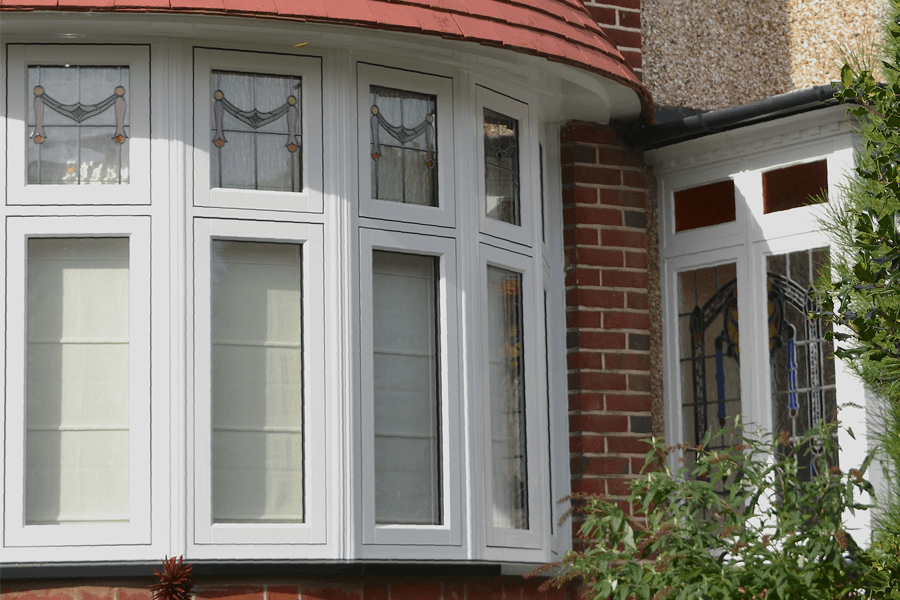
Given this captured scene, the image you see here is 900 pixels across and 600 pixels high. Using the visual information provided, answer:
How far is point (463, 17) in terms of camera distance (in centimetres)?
550

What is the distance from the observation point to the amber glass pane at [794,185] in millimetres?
6324

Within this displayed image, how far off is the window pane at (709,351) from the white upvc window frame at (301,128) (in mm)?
2318

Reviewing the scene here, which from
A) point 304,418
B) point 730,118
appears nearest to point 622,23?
point 730,118

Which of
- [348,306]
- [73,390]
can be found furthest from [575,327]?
[73,390]

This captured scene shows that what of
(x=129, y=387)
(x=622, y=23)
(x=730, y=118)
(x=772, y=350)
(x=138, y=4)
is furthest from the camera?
(x=622, y=23)

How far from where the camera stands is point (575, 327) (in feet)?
21.4

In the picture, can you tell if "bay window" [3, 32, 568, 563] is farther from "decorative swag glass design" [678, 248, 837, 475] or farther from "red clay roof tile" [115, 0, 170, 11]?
"decorative swag glass design" [678, 248, 837, 475]

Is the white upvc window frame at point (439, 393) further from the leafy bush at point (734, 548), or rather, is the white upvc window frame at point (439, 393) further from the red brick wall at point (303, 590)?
the leafy bush at point (734, 548)

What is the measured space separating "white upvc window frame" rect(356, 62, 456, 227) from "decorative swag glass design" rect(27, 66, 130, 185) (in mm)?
952

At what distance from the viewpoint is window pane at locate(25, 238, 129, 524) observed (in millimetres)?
5125

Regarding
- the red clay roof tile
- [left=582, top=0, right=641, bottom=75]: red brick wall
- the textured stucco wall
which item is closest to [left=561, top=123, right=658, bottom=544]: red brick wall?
[left=582, top=0, right=641, bottom=75]: red brick wall

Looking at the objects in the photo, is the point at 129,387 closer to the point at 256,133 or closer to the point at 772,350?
the point at 256,133

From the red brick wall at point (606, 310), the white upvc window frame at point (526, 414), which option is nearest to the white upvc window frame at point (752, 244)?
the red brick wall at point (606, 310)

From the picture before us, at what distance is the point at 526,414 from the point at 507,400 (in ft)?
0.36
